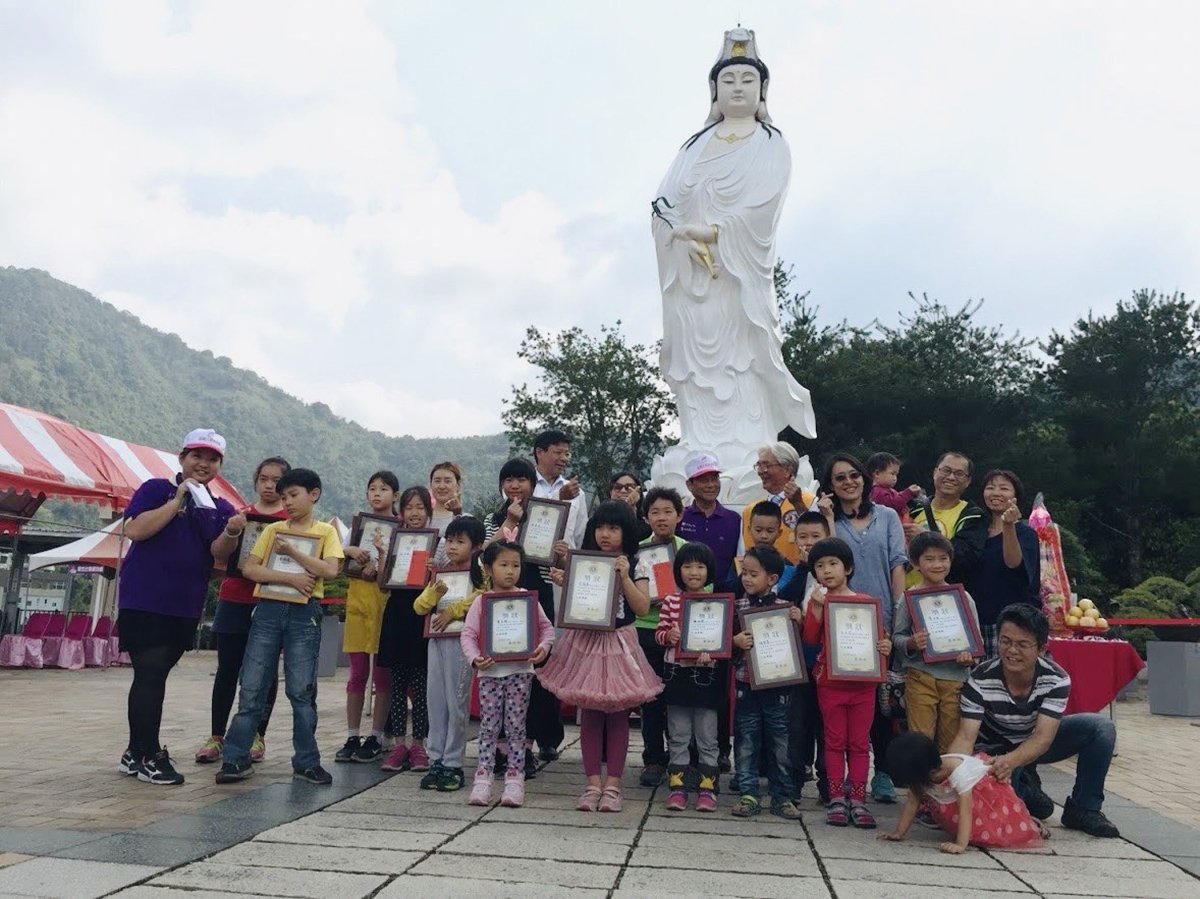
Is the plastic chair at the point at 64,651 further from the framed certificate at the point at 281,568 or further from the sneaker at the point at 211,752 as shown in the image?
the framed certificate at the point at 281,568

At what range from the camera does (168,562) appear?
4469 mm

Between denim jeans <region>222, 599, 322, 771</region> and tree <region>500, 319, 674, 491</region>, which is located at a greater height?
tree <region>500, 319, 674, 491</region>

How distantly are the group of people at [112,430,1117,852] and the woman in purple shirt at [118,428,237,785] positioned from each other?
10 mm

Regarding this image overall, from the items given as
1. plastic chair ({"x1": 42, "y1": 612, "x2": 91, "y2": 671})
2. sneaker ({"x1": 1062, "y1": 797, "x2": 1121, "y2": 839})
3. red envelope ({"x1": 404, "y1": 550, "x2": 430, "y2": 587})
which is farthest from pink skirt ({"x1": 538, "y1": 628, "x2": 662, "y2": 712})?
plastic chair ({"x1": 42, "y1": 612, "x2": 91, "y2": 671})

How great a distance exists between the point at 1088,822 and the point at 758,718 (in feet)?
4.48

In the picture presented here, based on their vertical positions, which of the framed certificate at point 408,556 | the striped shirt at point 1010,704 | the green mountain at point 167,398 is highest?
the green mountain at point 167,398

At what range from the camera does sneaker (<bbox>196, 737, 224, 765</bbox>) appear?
490 cm

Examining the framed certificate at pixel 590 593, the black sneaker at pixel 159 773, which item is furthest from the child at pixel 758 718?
the black sneaker at pixel 159 773

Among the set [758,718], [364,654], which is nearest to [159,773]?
[364,654]

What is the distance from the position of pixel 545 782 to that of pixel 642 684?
33.1 inches

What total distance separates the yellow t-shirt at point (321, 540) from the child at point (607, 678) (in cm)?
115

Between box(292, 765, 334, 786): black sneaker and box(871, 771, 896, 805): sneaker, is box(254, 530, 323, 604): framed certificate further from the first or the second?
box(871, 771, 896, 805): sneaker

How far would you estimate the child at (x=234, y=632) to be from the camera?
4816mm

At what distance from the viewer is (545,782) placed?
4574 mm
